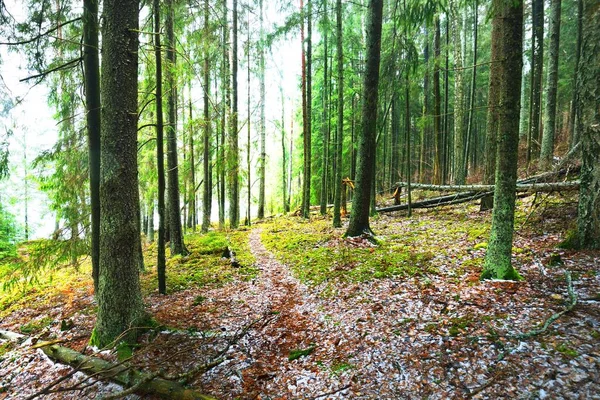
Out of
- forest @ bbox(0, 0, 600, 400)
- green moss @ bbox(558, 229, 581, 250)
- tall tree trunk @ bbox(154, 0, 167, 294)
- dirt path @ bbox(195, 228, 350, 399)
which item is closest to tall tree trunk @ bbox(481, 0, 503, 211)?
forest @ bbox(0, 0, 600, 400)

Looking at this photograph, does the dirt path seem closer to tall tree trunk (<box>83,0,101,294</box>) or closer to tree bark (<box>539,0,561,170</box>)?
tall tree trunk (<box>83,0,101,294</box>)

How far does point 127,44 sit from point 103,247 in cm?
308

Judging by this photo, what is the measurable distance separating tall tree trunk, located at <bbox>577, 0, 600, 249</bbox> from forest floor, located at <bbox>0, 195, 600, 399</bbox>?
26.2 inches

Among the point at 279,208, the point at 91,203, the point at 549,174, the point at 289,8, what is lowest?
the point at 279,208

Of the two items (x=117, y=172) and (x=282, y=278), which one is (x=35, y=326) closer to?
(x=117, y=172)

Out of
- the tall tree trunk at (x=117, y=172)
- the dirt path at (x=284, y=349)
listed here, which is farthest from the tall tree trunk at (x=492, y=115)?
the tall tree trunk at (x=117, y=172)

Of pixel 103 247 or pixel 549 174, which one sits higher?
pixel 549 174

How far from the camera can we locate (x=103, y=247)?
4379 millimetres

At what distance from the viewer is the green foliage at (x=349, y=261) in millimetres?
5902

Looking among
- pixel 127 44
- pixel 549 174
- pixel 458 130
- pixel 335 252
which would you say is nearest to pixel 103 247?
pixel 127 44

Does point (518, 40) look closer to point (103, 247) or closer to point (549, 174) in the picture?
point (549, 174)

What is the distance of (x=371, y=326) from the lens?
13.8 feet

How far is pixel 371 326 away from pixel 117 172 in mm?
4404

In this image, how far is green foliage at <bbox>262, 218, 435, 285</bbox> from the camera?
5902 mm
